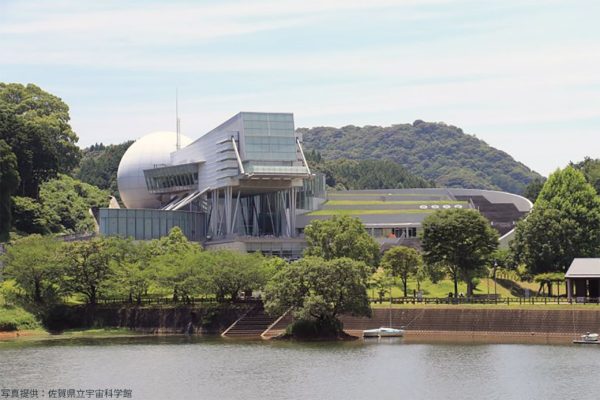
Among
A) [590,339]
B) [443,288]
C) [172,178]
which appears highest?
[172,178]

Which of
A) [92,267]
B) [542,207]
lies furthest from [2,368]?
[542,207]

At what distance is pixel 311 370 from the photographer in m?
74.1

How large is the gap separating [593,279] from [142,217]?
61.1 meters

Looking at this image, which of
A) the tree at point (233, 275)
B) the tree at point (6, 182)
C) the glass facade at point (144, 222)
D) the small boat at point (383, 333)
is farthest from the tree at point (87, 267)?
the tree at point (6, 182)

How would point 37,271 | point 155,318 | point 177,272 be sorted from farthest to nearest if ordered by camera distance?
point 37,271
point 155,318
point 177,272

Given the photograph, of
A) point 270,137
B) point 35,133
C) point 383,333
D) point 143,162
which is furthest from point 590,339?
point 143,162

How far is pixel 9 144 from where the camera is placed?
514 feet

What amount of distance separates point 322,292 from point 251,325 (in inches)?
441

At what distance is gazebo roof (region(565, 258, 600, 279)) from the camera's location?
105 m

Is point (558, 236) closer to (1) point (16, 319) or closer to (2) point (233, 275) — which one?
(2) point (233, 275)

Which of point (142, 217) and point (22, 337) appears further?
point (142, 217)

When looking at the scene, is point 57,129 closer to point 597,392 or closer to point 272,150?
point 272,150

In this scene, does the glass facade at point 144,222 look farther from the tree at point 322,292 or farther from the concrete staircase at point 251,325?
the tree at point 322,292

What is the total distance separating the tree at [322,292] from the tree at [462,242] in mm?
18700
